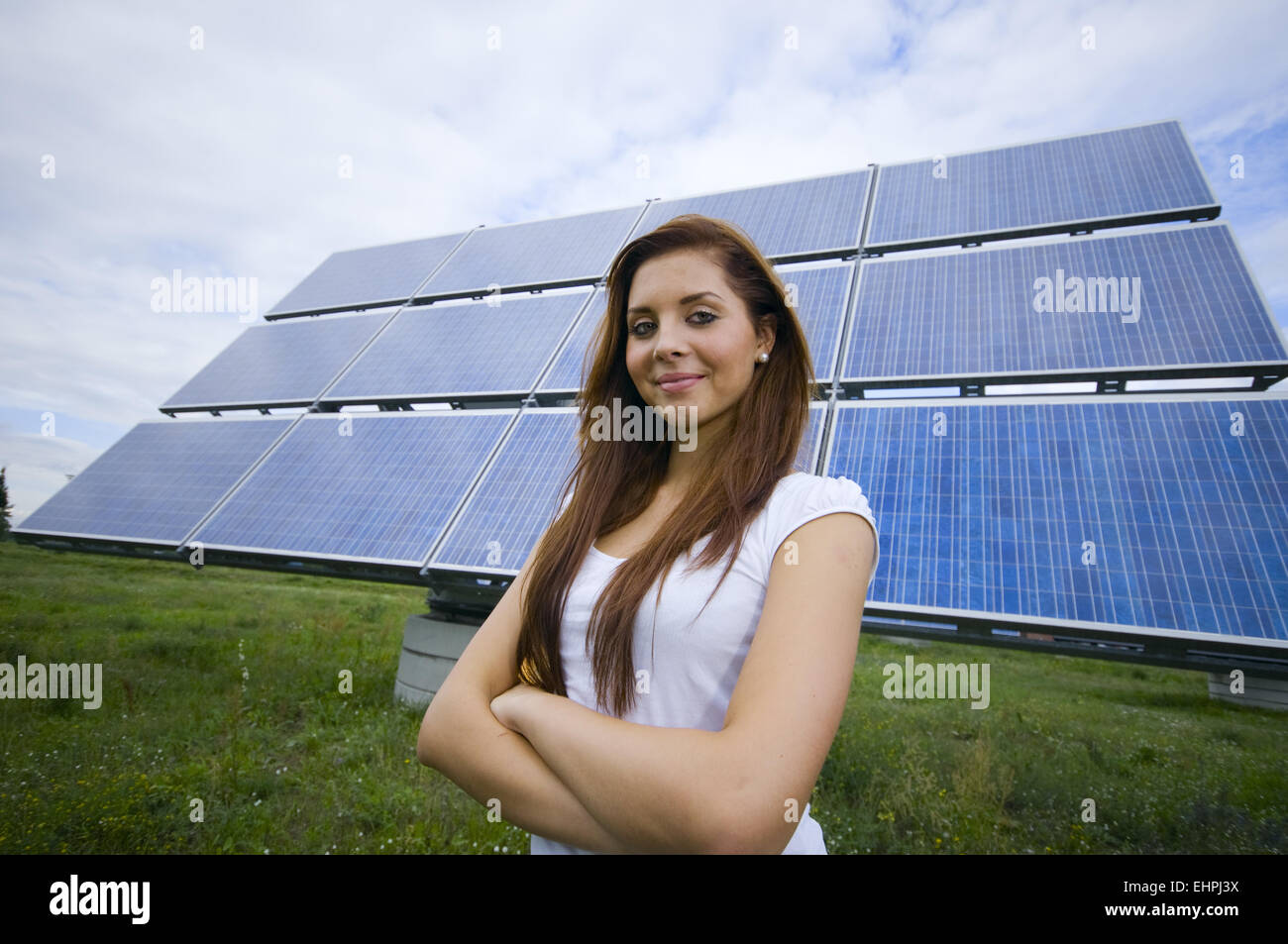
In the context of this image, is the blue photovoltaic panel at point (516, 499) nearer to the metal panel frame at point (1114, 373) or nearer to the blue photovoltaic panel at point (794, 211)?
the metal panel frame at point (1114, 373)

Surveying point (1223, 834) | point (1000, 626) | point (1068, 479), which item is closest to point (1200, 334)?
point (1068, 479)

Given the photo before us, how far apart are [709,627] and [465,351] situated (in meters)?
8.53

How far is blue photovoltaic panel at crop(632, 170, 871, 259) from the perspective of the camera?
8.71 meters

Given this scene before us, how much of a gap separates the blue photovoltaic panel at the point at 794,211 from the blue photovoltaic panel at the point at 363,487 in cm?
441

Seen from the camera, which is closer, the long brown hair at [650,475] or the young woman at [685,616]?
the young woman at [685,616]

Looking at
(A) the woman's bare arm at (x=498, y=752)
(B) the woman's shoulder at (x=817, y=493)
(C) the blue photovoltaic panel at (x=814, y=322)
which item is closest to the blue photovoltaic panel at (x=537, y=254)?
(C) the blue photovoltaic panel at (x=814, y=322)

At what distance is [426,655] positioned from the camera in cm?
741

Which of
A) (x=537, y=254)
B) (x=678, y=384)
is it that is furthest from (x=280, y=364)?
(x=678, y=384)

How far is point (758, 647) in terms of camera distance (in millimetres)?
1175

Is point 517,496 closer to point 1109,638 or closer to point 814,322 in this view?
point 814,322

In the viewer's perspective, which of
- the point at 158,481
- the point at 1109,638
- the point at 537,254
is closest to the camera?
the point at 1109,638

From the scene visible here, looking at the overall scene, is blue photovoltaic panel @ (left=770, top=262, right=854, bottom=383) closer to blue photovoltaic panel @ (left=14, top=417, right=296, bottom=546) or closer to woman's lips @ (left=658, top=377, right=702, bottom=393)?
woman's lips @ (left=658, top=377, right=702, bottom=393)

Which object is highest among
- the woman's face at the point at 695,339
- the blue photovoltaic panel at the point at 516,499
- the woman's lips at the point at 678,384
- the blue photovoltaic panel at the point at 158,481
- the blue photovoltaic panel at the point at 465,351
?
the blue photovoltaic panel at the point at 465,351

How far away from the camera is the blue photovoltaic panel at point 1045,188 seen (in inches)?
283
